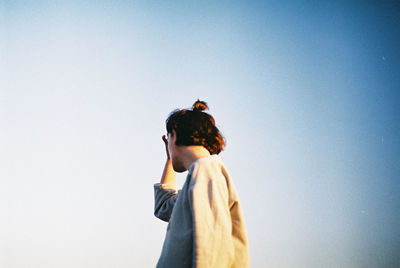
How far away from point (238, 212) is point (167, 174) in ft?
2.59

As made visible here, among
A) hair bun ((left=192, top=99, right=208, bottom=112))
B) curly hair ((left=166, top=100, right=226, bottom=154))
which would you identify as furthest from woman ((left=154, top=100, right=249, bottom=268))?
hair bun ((left=192, top=99, right=208, bottom=112))

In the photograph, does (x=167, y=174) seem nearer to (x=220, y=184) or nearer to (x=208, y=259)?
(x=220, y=184)

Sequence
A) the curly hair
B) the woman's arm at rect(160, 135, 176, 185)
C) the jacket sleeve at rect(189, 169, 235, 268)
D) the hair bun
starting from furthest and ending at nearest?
the woman's arm at rect(160, 135, 176, 185), the hair bun, the curly hair, the jacket sleeve at rect(189, 169, 235, 268)

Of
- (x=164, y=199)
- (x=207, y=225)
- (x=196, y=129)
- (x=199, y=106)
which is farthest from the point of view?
(x=164, y=199)

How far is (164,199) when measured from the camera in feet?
6.72

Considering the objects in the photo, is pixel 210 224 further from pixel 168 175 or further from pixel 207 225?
pixel 168 175

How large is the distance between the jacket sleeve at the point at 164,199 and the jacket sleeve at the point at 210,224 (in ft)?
A: 2.18

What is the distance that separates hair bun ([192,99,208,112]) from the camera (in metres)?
1.92

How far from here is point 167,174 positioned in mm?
2137

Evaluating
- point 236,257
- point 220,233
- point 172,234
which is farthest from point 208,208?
point 236,257

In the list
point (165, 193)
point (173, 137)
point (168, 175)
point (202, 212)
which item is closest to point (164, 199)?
point (165, 193)

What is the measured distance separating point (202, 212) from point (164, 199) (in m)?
0.80

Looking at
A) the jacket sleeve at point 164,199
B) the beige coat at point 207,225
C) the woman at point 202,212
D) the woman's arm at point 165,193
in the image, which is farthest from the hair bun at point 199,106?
the jacket sleeve at point 164,199

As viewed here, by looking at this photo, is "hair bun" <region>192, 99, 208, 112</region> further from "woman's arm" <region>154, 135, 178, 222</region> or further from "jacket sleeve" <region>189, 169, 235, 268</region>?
"jacket sleeve" <region>189, 169, 235, 268</region>
